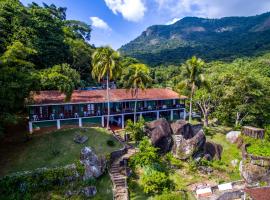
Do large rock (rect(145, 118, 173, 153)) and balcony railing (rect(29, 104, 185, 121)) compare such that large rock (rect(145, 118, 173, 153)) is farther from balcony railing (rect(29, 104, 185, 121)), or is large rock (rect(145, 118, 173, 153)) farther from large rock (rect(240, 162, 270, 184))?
large rock (rect(240, 162, 270, 184))

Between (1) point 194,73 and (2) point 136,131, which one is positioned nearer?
(2) point 136,131

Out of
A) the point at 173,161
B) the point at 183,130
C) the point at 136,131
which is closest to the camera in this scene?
the point at 173,161

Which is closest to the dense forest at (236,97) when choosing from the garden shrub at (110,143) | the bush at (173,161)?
the bush at (173,161)

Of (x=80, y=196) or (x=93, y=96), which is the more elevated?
(x=93, y=96)

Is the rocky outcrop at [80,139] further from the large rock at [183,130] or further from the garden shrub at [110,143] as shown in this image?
the large rock at [183,130]

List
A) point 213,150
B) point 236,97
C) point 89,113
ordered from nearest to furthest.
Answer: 1. point 213,150
2. point 89,113
3. point 236,97

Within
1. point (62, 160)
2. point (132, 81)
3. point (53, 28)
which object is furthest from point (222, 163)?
point (53, 28)

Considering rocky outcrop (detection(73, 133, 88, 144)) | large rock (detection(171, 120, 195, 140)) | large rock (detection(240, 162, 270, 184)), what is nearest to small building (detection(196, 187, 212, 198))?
large rock (detection(240, 162, 270, 184))

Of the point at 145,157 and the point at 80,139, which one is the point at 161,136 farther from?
the point at 80,139

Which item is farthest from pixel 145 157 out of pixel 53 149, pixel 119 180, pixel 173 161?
pixel 53 149
